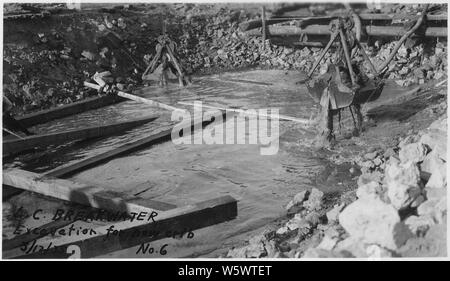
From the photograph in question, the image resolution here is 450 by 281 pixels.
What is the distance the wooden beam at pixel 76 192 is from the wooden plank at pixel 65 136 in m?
1.33

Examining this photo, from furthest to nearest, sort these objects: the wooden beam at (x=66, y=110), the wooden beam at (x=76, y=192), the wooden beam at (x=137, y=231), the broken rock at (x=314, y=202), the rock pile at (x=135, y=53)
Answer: the rock pile at (x=135, y=53)
the wooden beam at (x=66, y=110)
the broken rock at (x=314, y=202)
the wooden beam at (x=76, y=192)
the wooden beam at (x=137, y=231)

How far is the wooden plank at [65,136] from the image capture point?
315 inches

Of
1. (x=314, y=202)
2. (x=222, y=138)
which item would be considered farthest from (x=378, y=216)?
(x=222, y=138)

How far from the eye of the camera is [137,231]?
5.05 m

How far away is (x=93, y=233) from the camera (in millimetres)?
4957

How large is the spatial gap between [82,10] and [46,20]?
5.55 ft

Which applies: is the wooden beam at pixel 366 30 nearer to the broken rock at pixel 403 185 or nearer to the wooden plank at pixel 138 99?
the wooden plank at pixel 138 99

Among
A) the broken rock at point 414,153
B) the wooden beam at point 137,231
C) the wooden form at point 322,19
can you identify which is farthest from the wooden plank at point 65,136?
the wooden form at point 322,19

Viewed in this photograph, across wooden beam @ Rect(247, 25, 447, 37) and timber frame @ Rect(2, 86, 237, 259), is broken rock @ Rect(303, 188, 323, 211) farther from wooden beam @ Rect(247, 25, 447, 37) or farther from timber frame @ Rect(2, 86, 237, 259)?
wooden beam @ Rect(247, 25, 447, 37)

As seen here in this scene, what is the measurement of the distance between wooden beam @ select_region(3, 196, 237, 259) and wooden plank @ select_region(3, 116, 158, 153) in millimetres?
3036

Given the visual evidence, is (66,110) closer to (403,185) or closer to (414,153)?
(414,153)

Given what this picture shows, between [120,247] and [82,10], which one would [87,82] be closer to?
[82,10]
